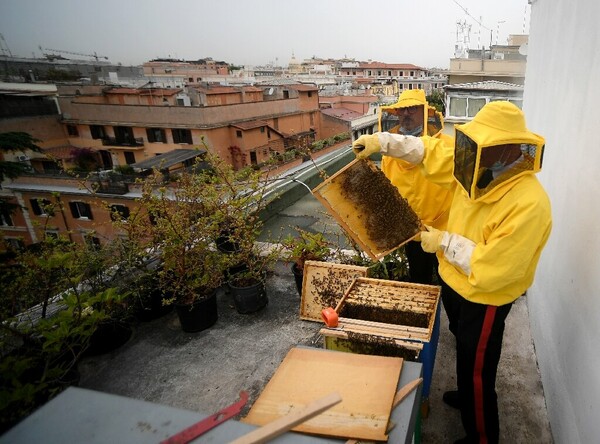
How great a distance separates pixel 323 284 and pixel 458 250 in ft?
5.58

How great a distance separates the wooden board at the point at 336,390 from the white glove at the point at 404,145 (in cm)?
Result: 155

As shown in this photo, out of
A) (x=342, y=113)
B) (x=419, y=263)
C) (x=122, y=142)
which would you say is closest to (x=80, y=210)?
(x=122, y=142)

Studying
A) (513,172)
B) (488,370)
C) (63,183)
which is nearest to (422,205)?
(513,172)

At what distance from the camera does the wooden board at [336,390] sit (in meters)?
1.40

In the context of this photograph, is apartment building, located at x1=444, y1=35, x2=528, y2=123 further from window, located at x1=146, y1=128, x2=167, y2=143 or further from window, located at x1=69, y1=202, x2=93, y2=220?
window, located at x1=69, y1=202, x2=93, y2=220

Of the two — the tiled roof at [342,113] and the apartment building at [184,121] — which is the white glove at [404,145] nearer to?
the apartment building at [184,121]

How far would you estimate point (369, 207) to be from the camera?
3.04 metres

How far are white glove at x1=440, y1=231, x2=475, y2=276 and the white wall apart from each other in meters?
0.65

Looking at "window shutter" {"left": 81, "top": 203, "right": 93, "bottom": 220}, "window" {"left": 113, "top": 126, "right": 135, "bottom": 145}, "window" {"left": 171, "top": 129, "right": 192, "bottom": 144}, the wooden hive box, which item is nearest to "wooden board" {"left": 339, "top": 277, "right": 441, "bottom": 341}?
the wooden hive box

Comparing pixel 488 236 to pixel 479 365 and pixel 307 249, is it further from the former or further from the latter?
pixel 307 249

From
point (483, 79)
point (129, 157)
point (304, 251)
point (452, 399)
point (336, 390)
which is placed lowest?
point (129, 157)

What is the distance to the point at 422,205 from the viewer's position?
332 centimetres

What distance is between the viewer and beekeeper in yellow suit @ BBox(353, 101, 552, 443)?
197cm

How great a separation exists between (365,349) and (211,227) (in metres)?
2.26
